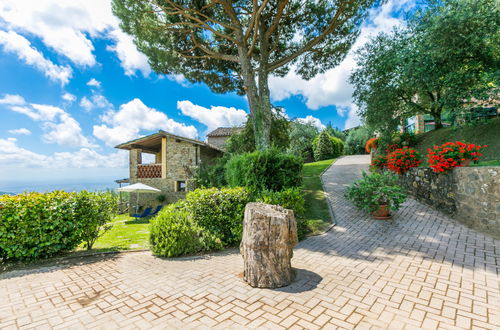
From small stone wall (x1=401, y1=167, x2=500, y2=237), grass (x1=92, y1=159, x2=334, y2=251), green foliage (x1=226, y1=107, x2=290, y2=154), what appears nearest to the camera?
small stone wall (x1=401, y1=167, x2=500, y2=237)

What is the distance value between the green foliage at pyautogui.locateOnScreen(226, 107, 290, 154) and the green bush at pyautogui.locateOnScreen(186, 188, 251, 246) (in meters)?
7.67

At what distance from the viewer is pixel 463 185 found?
21.2 feet

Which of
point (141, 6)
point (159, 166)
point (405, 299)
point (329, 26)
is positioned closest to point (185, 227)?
point (405, 299)

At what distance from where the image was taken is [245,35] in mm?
11195

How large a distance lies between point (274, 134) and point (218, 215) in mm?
8550

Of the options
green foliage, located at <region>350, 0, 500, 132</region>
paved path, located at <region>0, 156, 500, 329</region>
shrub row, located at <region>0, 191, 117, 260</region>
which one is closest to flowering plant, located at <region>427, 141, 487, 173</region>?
paved path, located at <region>0, 156, 500, 329</region>

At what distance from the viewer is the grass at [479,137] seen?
9.19 meters

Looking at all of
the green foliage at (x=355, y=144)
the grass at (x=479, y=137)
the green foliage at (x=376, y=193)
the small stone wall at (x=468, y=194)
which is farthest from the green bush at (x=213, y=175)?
the green foliage at (x=355, y=144)

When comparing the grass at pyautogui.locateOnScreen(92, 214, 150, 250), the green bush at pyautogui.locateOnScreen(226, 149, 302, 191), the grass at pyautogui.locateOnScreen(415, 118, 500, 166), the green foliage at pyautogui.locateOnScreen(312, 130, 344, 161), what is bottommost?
the grass at pyautogui.locateOnScreen(92, 214, 150, 250)

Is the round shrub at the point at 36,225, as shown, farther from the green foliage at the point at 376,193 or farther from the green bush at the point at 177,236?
the green foliage at the point at 376,193

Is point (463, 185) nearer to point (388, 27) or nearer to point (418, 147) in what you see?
point (418, 147)

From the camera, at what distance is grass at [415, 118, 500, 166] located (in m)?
9.19

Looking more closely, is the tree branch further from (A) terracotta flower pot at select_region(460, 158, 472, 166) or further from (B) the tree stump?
(B) the tree stump

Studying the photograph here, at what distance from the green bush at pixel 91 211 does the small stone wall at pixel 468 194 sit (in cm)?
998
